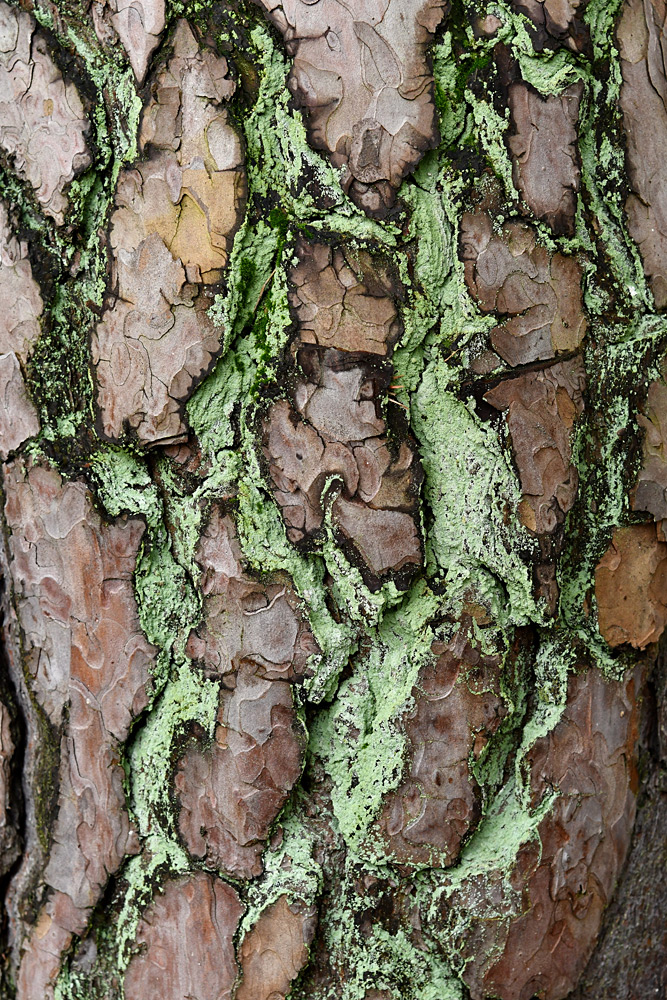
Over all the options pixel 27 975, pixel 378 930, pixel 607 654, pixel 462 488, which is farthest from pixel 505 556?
pixel 27 975

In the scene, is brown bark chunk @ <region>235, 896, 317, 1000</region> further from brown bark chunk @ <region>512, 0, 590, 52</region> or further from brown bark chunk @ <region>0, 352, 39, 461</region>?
brown bark chunk @ <region>512, 0, 590, 52</region>

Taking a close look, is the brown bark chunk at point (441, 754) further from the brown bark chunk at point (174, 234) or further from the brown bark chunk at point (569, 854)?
the brown bark chunk at point (174, 234)

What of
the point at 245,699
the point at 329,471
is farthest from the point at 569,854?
the point at 329,471

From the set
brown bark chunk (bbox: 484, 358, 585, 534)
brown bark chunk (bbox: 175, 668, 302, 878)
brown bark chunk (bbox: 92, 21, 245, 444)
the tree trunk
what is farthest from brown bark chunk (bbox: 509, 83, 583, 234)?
brown bark chunk (bbox: 175, 668, 302, 878)

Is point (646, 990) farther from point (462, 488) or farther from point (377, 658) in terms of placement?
point (462, 488)

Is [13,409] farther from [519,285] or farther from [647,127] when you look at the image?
[647,127]

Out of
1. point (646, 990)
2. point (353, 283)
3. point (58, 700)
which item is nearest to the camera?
point (353, 283)

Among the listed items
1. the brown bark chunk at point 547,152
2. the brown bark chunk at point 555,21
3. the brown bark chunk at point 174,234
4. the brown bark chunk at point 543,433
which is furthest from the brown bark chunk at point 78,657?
the brown bark chunk at point 555,21
